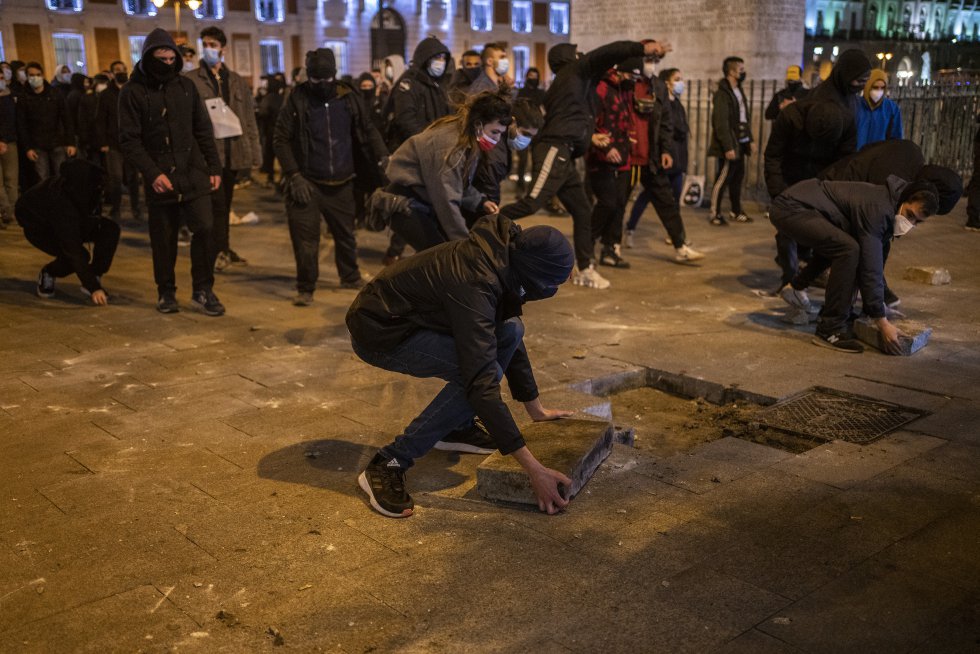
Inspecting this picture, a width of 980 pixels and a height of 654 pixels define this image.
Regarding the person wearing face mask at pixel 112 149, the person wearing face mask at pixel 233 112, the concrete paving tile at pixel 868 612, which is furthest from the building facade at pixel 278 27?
the concrete paving tile at pixel 868 612

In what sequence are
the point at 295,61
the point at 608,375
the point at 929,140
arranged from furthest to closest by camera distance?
the point at 295,61 → the point at 929,140 → the point at 608,375

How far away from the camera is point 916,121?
14.7 metres

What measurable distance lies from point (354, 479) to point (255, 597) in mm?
1110

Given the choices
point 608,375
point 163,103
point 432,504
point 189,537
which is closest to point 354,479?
point 432,504

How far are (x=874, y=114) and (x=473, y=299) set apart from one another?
19.1ft

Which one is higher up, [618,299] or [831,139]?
[831,139]

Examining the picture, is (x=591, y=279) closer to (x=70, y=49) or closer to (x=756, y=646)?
(x=756, y=646)

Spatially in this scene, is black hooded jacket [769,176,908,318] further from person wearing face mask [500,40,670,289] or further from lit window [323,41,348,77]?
lit window [323,41,348,77]

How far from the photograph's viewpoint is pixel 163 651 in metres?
3.18

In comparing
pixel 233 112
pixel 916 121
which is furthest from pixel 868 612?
pixel 916 121

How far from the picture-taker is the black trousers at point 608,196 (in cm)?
927

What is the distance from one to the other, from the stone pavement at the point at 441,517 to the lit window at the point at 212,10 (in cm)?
4116

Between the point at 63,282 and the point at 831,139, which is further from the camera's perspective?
the point at 63,282

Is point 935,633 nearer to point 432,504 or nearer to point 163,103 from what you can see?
point 432,504
